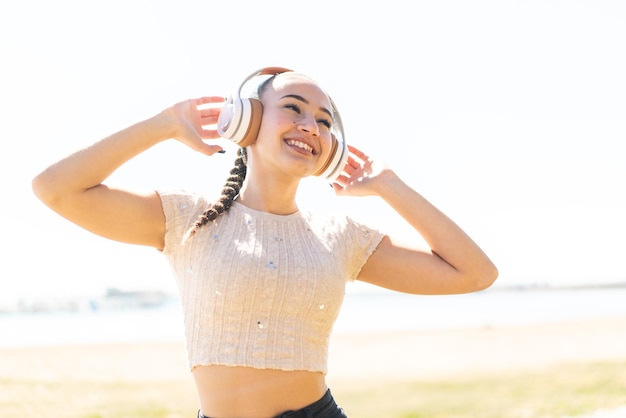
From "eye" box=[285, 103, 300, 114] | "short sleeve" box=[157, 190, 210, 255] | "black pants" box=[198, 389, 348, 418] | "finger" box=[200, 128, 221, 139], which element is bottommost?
"black pants" box=[198, 389, 348, 418]

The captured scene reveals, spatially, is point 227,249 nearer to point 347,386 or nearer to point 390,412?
point 390,412

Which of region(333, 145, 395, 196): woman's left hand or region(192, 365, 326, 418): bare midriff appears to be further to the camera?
region(333, 145, 395, 196): woman's left hand

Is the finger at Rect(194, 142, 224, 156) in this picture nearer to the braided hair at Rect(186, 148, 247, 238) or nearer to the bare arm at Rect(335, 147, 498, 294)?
the braided hair at Rect(186, 148, 247, 238)

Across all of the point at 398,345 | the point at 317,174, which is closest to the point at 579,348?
the point at 398,345

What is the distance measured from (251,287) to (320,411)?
1.37 ft

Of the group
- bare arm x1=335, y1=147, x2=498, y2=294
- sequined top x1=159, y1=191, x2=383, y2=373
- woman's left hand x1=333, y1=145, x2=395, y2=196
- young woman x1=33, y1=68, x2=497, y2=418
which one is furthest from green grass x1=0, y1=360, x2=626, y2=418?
sequined top x1=159, y1=191, x2=383, y2=373

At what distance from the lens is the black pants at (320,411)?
199 centimetres

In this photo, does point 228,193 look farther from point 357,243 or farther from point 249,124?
point 357,243

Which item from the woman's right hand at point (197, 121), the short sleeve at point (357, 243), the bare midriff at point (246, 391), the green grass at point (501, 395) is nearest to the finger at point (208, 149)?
the woman's right hand at point (197, 121)

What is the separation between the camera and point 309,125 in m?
2.17

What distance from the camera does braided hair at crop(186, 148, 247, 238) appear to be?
2.08 meters

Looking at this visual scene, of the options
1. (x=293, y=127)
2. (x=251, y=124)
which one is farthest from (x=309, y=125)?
(x=251, y=124)

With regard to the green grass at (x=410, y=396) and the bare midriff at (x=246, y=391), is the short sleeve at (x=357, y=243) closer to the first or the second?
the bare midriff at (x=246, y=391)

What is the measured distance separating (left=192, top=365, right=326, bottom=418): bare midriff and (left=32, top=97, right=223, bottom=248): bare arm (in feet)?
1.42
